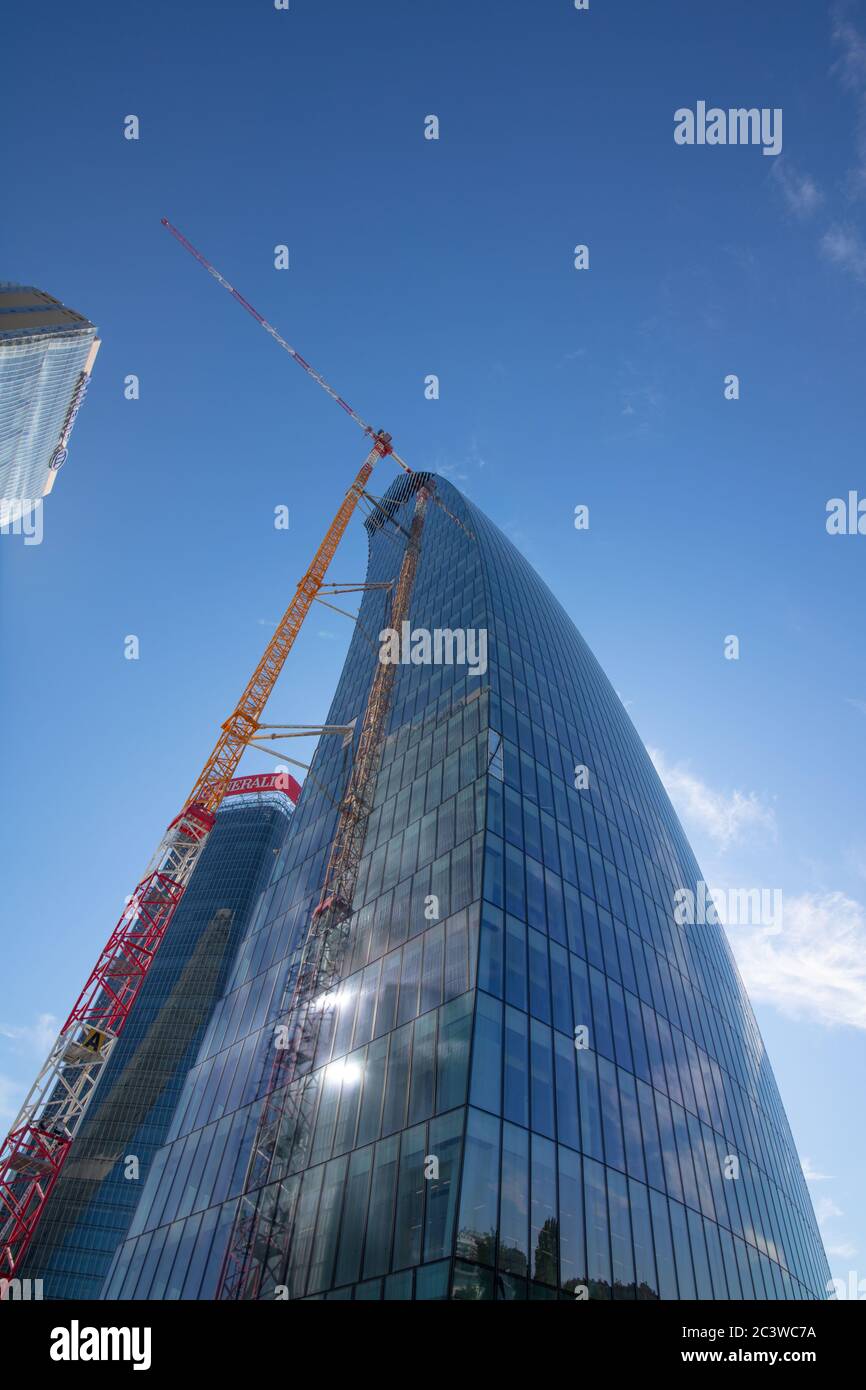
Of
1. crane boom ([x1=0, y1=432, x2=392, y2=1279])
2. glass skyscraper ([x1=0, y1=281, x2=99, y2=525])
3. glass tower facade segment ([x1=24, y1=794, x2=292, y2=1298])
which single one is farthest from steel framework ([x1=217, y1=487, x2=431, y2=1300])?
glass skyscraper ([x1=0, y1=281, x2=99, y2=525])

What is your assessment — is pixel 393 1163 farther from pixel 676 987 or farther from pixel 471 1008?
pixel 676 987

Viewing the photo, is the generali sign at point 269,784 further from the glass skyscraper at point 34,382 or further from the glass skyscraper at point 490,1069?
the glass skyscraper at point 490,1069

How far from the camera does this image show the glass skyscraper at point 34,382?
14338cm

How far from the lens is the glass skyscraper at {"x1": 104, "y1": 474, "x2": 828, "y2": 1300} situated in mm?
23328

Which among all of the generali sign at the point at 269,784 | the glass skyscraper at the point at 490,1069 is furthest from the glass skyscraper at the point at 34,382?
the glass skyscraper at the point at 490,1069

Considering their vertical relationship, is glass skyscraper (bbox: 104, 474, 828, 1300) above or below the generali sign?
below

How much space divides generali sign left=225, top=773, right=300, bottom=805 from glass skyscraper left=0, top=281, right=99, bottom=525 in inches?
3335

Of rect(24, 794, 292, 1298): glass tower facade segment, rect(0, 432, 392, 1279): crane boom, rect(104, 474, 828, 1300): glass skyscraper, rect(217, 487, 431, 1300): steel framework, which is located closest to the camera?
rect(104, 474, 828, 1300): glass skyscraper

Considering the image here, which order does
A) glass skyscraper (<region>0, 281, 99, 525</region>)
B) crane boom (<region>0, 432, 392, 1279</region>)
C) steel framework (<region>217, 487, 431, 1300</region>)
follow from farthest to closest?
glass skyscraper (<region>0, 281, 99, 525</region>), crane boom (<region>0, 432, 392, 1279</region>), steel framework (<region>217, 487, 431, 1300</region>)

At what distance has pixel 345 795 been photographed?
164 ft

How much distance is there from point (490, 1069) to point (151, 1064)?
114659 mm

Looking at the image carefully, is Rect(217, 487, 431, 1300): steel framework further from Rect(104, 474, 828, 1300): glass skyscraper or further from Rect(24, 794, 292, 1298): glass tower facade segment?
Rect(24, 794, 292, 1298): glass tower facade segment
